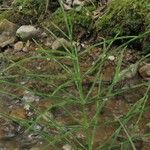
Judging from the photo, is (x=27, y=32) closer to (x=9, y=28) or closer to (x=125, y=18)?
(x=9, y=28)

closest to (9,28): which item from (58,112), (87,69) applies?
(87,69)

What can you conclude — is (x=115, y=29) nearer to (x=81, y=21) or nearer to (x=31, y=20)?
(x=81, y=21)

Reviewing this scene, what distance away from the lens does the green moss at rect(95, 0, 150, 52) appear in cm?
405

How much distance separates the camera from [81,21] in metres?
4.36

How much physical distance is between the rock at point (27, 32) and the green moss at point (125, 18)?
2.14ft

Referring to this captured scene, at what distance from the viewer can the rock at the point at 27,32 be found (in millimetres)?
4520

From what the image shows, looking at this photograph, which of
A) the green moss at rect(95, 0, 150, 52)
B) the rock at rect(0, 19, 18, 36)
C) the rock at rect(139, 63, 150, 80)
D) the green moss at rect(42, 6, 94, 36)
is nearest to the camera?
the rock at rect(139, 63, 150, 80)

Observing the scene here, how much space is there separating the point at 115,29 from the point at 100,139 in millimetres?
1221

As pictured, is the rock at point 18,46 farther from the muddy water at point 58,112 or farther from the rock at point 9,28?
the muddy water at point 58,112

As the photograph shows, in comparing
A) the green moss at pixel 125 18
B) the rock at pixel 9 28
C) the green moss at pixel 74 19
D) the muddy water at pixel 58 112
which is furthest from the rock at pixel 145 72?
the rock at pixel 9 28

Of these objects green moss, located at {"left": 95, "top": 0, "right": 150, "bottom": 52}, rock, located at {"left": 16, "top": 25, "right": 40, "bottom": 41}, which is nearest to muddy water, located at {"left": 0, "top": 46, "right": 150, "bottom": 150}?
green moss, located at {"left": 95, "top": 0, "right": 150, "bottom": 52}

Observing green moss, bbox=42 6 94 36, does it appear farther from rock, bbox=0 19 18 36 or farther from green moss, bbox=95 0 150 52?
rock, bbox=0 19 18 36

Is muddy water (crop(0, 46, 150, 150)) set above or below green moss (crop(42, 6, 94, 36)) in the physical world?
below

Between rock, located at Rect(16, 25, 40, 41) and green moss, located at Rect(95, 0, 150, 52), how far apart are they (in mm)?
652
